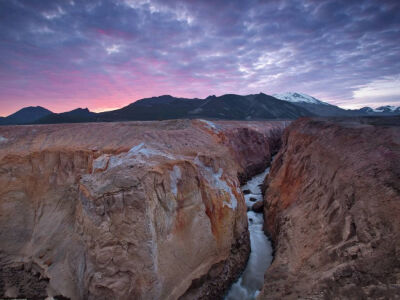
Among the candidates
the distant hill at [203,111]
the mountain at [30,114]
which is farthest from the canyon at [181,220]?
the mountain at [30,114]

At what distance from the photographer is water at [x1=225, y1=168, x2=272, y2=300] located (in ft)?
20.9

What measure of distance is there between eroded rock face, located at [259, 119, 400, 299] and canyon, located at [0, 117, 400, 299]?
3 cm

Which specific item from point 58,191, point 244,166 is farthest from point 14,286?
point 244,166

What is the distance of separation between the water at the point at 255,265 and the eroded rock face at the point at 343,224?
1.96 ft

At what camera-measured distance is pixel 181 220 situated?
584 cm

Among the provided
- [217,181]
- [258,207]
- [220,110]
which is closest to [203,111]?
[220,110]

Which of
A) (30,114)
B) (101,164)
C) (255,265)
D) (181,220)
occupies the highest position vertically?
(30,114)

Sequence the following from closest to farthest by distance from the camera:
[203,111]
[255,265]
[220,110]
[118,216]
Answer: [118,216], [255,265], [203,111], [220,110]

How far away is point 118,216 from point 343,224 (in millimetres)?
5292

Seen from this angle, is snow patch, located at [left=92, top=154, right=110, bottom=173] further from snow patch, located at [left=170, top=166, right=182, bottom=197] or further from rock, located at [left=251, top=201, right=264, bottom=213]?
rock, located at [left=251, top=201, right=264, bottom=213]

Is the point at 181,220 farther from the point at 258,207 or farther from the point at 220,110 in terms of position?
the point at 220,110

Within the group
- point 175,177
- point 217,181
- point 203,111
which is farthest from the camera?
point 203,111

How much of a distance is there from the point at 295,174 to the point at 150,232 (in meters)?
7.17

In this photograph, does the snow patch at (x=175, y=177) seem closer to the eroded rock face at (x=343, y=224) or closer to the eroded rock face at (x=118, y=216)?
the eroded rock face at (x=118, y=216)
